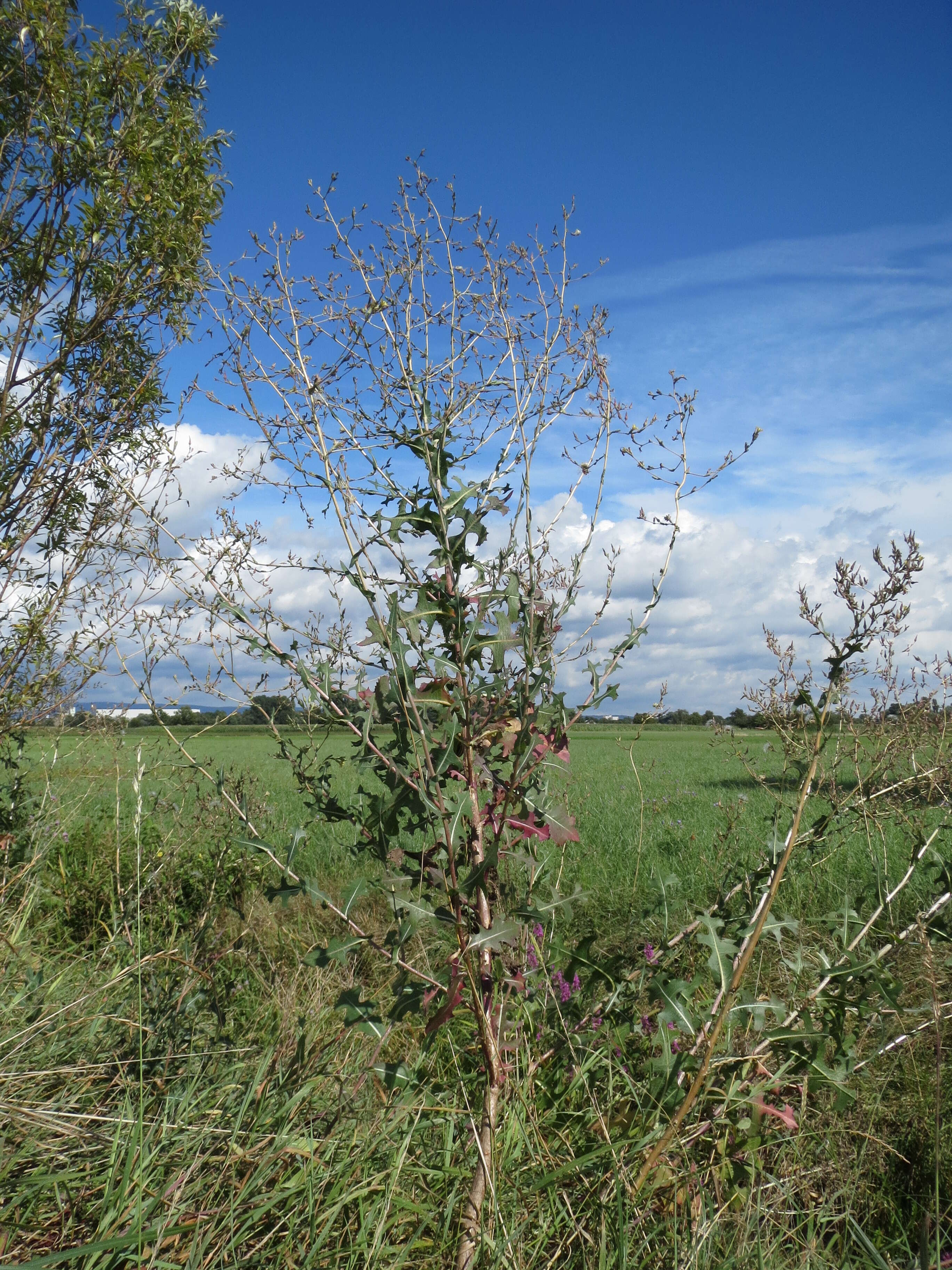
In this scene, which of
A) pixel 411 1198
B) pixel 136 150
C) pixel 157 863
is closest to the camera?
pixel 411 1198

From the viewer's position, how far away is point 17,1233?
1.43 m

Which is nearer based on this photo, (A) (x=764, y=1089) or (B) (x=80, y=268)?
(A) (x=764, y=1089)

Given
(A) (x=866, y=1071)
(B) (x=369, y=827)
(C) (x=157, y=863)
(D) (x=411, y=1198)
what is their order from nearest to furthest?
(B) (x=369, y=827) → (D) (x=411, y=1198) → (A) (x=866, y=1071) → (C) (x=157, y=863)

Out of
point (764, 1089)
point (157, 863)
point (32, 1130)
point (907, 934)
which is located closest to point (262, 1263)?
point (32, 1130)

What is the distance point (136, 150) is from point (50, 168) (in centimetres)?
42

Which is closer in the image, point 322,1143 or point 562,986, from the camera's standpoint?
point 322,1143

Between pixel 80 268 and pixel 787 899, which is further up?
pixel 80 268

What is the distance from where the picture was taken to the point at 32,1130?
1.70 m

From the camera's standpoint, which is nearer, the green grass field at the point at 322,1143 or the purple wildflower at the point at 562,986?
the green grass field at the point at 322,1143

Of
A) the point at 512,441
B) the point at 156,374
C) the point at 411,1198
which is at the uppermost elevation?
the point at 156,374

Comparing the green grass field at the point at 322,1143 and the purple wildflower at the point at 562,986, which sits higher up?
the purple wildflower at the point at 562,986

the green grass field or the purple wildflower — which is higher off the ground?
the purple wildflower

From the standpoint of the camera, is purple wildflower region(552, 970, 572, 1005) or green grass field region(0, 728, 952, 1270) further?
purple wildflower region(552, 970, 572, 1005)

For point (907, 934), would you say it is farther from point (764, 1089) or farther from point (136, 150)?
point (136, 150)
